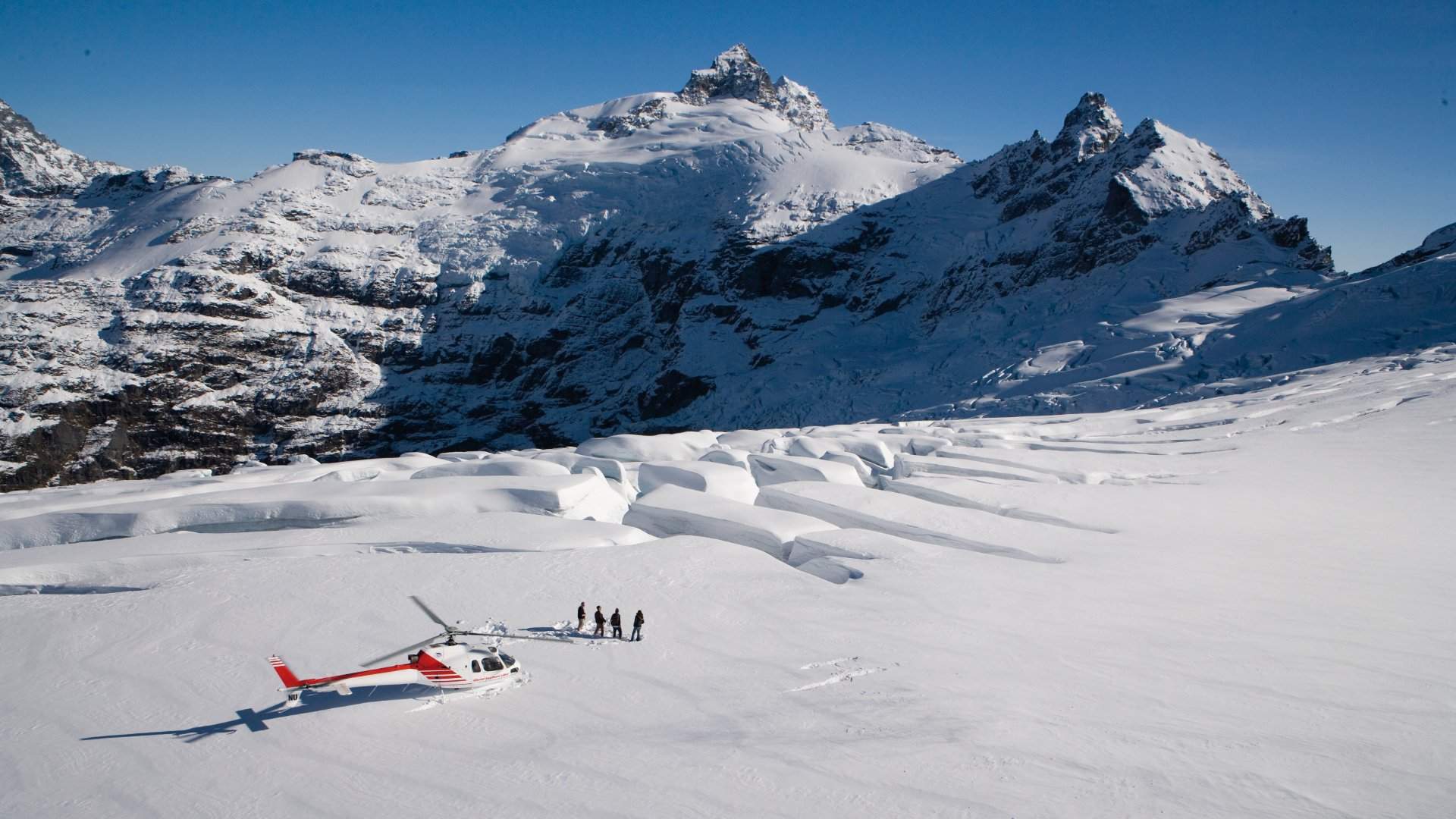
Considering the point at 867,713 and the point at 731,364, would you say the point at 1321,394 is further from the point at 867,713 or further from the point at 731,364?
the point at 731,364

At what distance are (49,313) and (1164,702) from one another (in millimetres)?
143337

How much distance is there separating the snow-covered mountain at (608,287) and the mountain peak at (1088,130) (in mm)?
629

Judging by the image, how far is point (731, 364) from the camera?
122 metres

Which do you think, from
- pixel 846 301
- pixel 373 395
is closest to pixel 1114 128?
pixel 846 301

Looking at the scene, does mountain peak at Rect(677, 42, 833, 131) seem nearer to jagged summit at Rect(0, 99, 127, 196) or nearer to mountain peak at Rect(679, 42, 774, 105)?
mountain peak at Rect(679, 42, 774, 105)

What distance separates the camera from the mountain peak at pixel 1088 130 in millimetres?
126875

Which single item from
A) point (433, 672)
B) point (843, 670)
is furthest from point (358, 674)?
point (843, 670)

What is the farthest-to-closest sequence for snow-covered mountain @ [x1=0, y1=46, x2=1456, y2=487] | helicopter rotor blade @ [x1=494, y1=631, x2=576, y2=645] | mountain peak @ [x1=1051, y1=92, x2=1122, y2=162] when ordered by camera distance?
mountain peak @ [x1=1051, y1=92, x2=1122, y2=162]
snow-covered mountain @ [x1=0, y1=46, x2=1456, y2=487]
helicopter rotor blade @ [x1=494, y1=631, x2=576, y2=645]

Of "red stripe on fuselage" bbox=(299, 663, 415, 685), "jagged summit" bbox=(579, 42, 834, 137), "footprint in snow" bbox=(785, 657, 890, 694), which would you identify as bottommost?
"footprint in snow" bbox=(785, 657, 890, 694)

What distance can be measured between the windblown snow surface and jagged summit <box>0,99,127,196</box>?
160 m

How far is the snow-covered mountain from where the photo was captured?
3752 inches

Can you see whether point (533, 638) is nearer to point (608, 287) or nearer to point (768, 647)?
point (768, 647)

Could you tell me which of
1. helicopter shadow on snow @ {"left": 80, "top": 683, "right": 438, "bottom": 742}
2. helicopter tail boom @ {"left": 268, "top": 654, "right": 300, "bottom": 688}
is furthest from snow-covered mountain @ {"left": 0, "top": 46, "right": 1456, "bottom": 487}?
helicopter tail boom @ {"left": 268, "top": 654, "right": 300, "bottom": 688}

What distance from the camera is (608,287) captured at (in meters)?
142
